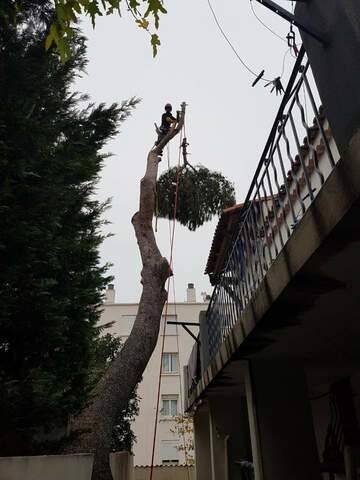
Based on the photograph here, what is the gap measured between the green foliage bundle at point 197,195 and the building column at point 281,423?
4024 mm

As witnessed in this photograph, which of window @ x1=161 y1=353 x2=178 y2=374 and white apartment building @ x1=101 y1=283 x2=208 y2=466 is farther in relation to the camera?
window @ x1=161 y1=353 x2=178 y2=374

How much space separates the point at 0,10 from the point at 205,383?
18.4ft

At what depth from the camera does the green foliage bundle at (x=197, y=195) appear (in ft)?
25.1

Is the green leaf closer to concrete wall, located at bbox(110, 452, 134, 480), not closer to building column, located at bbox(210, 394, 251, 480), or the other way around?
concrete wall, located at bbox(110, 452, 134, 480)

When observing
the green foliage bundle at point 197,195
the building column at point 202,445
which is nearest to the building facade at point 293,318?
the green foliage bundle at point 197,195

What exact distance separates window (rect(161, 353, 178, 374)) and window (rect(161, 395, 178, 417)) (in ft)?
4.92

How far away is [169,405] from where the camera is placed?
882 inches

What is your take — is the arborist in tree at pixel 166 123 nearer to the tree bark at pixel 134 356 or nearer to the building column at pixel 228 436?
the tree bark at pixel 134 356

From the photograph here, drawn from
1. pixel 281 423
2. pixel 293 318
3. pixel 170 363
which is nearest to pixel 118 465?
pixel 281 423

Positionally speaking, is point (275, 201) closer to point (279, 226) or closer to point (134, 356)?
point (279, 226)

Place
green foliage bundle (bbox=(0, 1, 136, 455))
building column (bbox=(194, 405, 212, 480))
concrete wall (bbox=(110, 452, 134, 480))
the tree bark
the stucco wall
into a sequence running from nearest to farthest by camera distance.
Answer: green foliage bundle (bbox=(0, 1, 136, 455))
the tree bark
concrete wall (bbox=(110, 452, 134, 480))
building column (bbox=(194, 405, 212, 480))
the stucco wall

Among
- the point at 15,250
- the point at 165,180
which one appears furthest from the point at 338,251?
the point at 165,180

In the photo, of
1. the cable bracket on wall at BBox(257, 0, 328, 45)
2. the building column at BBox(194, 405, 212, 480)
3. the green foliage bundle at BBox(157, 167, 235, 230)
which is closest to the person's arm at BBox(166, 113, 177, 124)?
the green foliage bundle at BBox(157, 167, 235, 230)

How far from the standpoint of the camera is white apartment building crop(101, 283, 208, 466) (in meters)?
21.2
